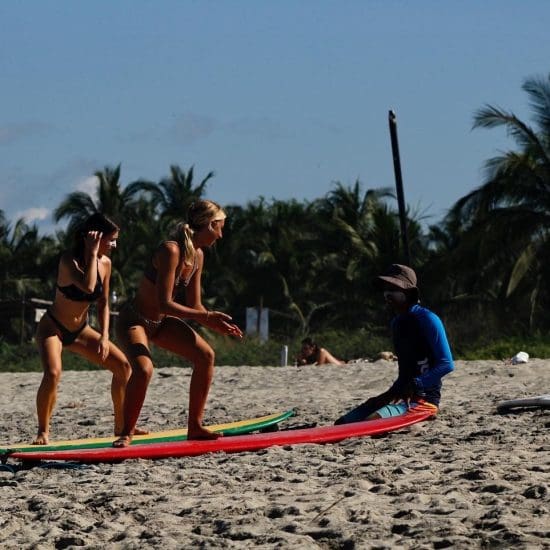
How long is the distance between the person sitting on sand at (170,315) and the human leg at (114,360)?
550 mm

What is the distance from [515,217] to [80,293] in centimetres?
2183

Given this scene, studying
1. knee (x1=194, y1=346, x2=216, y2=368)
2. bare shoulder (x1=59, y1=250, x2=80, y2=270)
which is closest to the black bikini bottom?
bare shoulder (x1=59, y1=250, x2=80, y2=270)

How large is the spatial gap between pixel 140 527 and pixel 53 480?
1.42 metres

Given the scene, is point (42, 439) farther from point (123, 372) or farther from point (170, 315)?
point (170, 315)

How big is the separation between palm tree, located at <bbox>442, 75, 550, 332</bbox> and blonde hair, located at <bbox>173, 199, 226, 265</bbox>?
2124 cm

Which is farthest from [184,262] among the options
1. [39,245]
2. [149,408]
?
[39,245]

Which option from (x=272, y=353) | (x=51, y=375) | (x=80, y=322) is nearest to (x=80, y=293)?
(x=80, y=322)

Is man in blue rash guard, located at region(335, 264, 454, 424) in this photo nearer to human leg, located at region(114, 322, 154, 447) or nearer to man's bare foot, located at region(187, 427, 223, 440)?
man's bare foot, located at region(187, 427, 223, 440)

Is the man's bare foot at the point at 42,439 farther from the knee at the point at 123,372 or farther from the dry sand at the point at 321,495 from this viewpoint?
the dry sand at the point at 321,495

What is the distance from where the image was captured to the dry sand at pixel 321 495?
452 centimetres

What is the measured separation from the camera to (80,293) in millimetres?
7641

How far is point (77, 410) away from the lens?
12.0 m

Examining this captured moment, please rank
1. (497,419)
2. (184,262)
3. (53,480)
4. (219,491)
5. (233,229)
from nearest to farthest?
(219,491), (53,480), (184,262), (497,419), (233,229)

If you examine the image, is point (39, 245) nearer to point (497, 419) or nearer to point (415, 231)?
point (415, 231)
